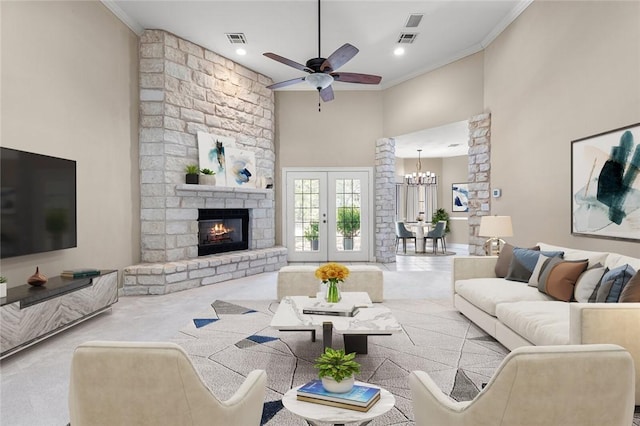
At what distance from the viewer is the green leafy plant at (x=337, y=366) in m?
1.63

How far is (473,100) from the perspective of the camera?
657cm

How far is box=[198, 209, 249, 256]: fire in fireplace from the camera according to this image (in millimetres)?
6696

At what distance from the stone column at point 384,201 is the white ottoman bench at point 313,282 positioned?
3571 millimetres

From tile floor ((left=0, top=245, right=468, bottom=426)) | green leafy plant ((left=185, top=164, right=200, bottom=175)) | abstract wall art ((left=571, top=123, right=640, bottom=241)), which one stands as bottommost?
tile floor ((left=0, top=245, right=468, bottom=426))

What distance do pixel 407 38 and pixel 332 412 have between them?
19.5 ft

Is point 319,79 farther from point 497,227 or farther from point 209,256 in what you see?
point 209,256

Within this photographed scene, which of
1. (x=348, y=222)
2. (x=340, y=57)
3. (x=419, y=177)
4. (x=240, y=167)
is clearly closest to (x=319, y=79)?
(x=340, y=57)

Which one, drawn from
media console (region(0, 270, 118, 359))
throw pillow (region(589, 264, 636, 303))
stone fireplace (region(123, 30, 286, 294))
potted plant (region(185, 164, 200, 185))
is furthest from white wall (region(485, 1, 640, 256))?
media console (region(0, 270, 118, 359))

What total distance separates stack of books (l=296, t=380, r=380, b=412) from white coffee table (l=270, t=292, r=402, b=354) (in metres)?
1.03

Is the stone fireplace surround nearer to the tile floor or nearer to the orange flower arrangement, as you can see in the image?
the tile floor

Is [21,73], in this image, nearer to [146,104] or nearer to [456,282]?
[146,104]

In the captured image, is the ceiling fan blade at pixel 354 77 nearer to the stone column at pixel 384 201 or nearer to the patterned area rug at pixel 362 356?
the patterned area rug at pixel 362 356

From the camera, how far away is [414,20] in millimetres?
5590

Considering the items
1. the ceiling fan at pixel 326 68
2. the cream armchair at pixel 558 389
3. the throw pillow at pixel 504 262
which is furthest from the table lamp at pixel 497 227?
the cream armchair at pixel 558 389
